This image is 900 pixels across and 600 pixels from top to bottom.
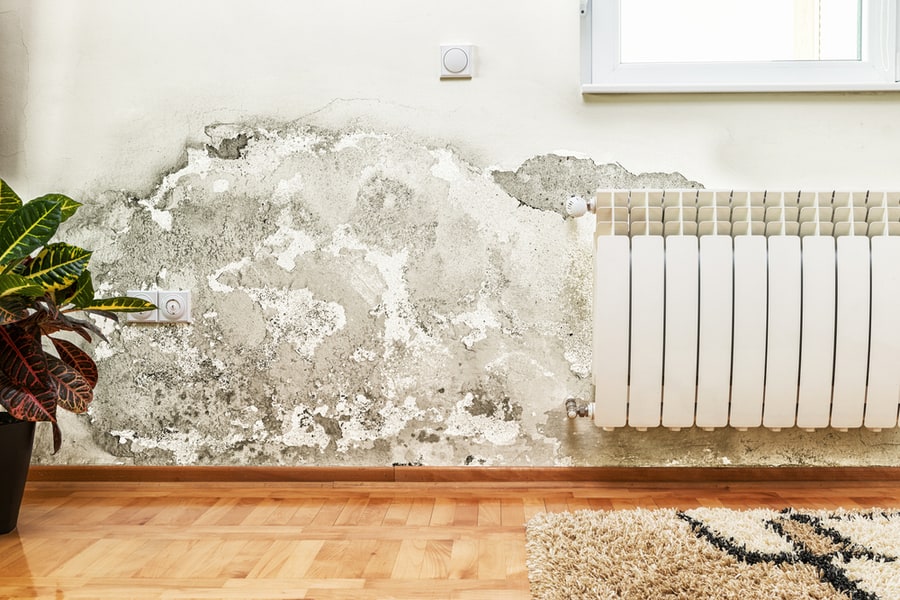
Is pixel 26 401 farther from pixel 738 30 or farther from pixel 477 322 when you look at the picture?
pixel 738 30

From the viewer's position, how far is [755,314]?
4.70ft

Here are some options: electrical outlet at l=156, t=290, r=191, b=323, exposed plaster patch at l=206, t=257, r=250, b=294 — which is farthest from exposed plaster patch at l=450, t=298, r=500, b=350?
electrical outlet at l=156, t=290, r=191, b=323

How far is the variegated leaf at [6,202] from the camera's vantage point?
128 centimetres

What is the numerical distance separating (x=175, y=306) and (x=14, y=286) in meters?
0.48

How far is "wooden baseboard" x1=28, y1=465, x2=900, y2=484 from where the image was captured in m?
1.61

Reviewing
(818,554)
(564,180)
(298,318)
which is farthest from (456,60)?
(818,554)

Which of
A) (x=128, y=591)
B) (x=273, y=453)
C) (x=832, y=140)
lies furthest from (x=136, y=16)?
(x=832, y=140)

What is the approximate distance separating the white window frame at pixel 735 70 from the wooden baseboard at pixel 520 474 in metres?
0.90

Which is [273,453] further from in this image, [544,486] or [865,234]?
[865,234]

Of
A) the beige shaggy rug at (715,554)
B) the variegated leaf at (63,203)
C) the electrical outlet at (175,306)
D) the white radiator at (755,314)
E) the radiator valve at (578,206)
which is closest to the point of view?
the beige shaggy rug at (715,554)

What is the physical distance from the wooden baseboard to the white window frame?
902 millimetres

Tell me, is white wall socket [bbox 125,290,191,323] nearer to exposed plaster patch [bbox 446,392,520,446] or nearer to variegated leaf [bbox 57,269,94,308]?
variegated leaf [bbox 57,269,94,308]

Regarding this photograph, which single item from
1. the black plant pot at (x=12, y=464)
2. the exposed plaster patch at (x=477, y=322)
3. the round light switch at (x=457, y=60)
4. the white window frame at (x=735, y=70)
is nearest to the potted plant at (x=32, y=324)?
the black plant pot at (x=12, y=464)

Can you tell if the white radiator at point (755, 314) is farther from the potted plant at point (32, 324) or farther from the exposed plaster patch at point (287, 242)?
the potted plant at point (32, 324)
